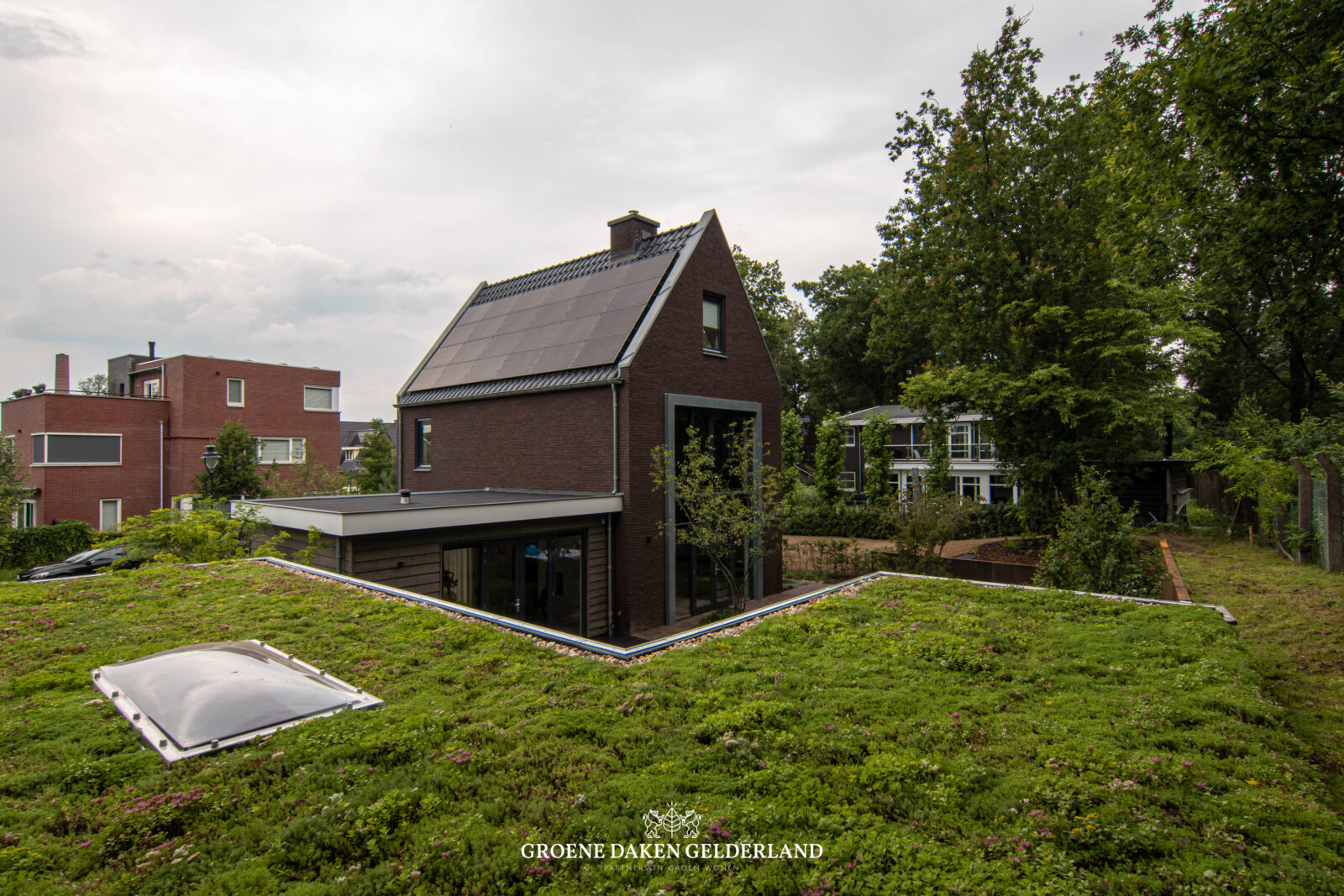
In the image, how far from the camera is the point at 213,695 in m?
3.89

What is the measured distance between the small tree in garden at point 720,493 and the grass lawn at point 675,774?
5878 mm

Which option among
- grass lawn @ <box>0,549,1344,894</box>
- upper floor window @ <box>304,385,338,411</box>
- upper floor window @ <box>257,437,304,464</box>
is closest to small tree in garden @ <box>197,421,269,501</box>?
upper floor window @ <box>257,437,304,464</box>

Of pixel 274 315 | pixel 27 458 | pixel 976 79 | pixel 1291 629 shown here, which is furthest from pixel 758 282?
pixel 27 458

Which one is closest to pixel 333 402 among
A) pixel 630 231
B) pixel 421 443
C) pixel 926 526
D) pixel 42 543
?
pixel 42 543

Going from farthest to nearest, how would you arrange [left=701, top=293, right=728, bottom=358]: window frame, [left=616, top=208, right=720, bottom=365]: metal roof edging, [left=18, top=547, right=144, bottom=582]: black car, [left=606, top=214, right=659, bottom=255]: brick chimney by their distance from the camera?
[left=18, top=547, right=144, bottom=582]: black car
[left=606, top=214, right=659, bottom=255]: brick chimney
[left=701, top=293, right=728, bottom=358]: window frame
[left=616, top=208, right=720, bottom=365]: metal roof edging

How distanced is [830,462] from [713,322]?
562 inches

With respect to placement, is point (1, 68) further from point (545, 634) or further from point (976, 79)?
point (976, 79)

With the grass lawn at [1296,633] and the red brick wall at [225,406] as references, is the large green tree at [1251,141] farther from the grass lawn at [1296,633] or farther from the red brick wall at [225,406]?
the red brick wall at [225,406]

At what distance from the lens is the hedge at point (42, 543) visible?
797 inches

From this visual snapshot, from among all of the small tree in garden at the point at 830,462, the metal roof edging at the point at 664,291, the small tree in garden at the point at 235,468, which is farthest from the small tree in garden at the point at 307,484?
the small tree in garden at the point at 830,462

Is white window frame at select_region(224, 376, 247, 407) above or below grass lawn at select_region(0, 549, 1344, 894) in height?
above

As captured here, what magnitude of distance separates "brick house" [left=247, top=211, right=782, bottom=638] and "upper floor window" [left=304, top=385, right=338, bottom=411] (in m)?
17.7

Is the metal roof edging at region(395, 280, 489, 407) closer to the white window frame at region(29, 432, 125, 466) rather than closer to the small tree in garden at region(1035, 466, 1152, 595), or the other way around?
the small tree in garden at region(1035, 466, 1152, 595)

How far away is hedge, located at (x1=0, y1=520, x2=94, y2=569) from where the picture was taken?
2023 cm
